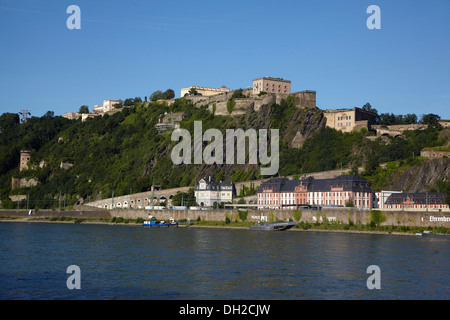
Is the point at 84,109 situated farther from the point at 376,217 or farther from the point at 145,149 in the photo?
the point at 376,217

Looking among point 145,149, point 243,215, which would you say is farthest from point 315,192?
point 145,149

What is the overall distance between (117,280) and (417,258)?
18.8m

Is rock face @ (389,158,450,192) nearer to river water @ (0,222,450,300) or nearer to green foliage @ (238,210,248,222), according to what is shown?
green foliage @ (238,210,248,222)

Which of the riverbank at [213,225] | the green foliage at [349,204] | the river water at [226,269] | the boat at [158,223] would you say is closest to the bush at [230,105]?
the riverbank at [213,225]

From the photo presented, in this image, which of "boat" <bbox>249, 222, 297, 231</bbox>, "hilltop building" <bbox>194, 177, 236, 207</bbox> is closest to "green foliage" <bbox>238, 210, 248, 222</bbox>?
"boat" <bbox>249, 222, 297, 231</bbox>

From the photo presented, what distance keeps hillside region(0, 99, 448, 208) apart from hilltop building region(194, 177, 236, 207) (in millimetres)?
4032

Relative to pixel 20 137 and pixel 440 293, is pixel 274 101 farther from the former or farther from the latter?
pixel 440 293

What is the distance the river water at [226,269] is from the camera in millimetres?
24016

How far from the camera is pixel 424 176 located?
6744cm

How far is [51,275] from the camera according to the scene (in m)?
28.1

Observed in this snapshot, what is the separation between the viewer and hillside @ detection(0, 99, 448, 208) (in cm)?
8112

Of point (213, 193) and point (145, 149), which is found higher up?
point (145, 149)

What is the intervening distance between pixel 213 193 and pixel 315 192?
1673 cm

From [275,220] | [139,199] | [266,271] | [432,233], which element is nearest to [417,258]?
[266,271]
